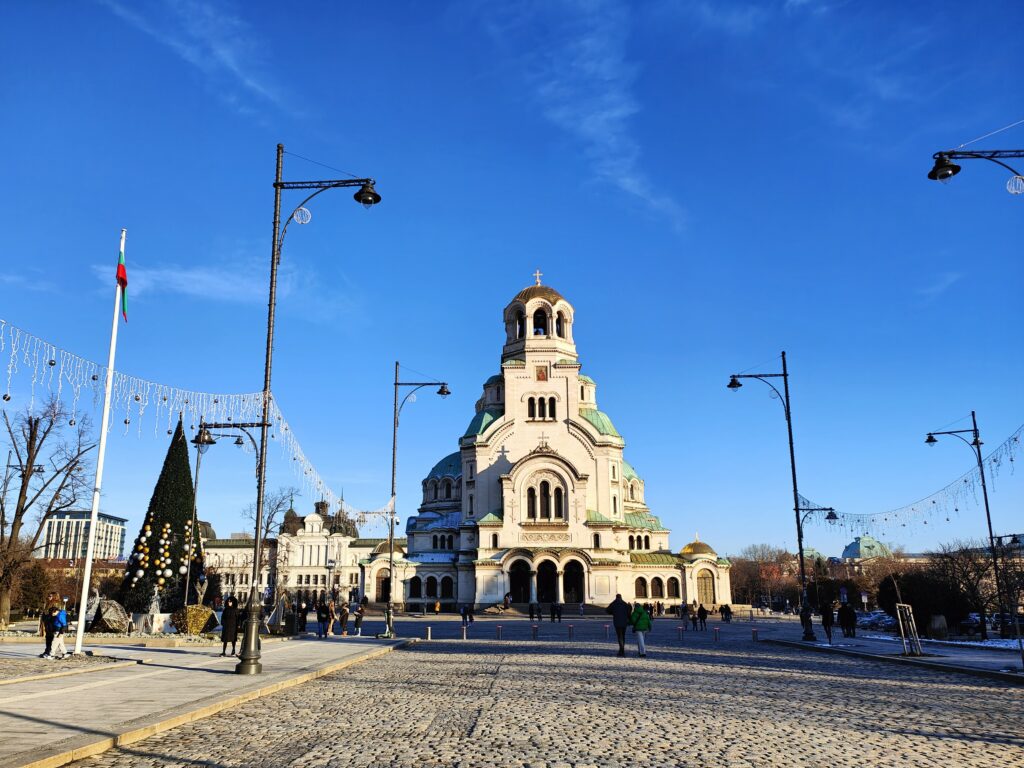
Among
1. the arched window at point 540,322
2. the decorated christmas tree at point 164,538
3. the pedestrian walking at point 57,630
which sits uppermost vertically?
the arched window at point 540,322

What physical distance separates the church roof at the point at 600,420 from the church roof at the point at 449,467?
49.0ft

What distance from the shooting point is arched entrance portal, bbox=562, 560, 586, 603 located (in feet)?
217

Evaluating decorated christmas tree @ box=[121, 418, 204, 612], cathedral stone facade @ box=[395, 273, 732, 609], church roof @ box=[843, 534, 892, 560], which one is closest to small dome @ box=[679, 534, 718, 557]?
cathedral stone facade @ box=[395, 273, 732, 609]

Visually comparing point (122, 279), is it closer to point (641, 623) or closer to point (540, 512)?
point (641, 623)

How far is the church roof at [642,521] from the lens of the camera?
254 ft

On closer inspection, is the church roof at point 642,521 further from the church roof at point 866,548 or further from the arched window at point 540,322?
the church roof at point 866,548

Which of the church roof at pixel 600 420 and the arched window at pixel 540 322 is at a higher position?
the arched window at pixel 540 322

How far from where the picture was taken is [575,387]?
73438mm

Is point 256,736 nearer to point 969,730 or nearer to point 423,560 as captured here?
point 969,730

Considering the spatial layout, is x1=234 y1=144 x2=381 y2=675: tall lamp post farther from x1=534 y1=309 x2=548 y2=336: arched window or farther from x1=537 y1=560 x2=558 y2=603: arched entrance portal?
x1=534 y1=309 x2=548 y2=336: arched window

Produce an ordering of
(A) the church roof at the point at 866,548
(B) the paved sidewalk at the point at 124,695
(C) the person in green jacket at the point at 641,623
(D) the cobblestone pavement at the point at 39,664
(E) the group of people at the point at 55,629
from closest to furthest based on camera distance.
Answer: (B) the paved sidewalk at the point at 124,695 → (D) the cobblestone pavement at the point at 39,664 → (E) the group of people at the point at 55,629 → (C) the person in green jacket at the point at 641,623 → (A) the church roof at the point at 866,548

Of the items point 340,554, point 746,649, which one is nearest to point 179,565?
point 746,649

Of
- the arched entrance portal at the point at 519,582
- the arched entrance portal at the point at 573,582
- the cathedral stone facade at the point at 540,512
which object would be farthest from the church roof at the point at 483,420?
the arched entrance portal at the point at 573,582

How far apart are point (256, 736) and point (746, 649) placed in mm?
21903
